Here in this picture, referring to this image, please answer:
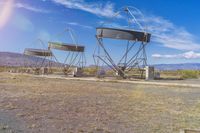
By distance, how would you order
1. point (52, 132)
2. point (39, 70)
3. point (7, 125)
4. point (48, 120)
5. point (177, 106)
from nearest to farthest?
point (52, 132) → point (7, 125) → point (48, 120) → point (177, 106) → point (39, 70)

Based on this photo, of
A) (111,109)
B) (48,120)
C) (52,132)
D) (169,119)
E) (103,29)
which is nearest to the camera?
(52,132)

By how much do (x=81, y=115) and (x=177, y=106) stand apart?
17.0 feet

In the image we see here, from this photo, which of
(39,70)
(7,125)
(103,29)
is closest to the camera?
(7,125)

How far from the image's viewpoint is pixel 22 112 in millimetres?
11141

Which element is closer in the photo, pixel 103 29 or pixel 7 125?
pixel 7 125

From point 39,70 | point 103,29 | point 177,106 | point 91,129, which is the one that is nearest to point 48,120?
point 91,129

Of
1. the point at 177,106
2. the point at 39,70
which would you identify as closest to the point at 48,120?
the point at 177,106

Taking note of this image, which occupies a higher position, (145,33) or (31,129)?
(145,33)

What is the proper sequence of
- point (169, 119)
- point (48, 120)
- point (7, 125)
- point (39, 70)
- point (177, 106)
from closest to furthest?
point (7, 125)
point (48, 120)
point (169, 119)
point (177, 106)
point (39, 70)

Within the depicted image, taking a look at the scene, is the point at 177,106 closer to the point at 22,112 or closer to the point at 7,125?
the point at 22,112

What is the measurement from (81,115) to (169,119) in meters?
3.00

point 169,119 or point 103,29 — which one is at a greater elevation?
point 103,29

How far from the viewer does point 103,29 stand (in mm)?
36625

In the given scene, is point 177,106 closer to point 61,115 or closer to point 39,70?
point 61,115
